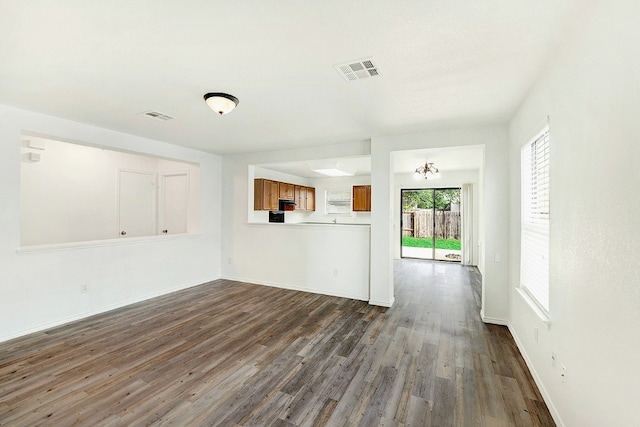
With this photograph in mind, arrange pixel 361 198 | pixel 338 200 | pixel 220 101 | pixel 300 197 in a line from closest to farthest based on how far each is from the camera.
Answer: pixel 220 101 → pixel 361 198 → pixel 300 197 → pixel 338 200

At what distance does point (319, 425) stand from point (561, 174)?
2.37 metres

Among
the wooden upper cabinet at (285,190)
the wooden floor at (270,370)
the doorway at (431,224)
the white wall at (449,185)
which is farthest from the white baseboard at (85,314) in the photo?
the doorway at (431,224)

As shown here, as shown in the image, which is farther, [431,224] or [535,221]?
[431,224]

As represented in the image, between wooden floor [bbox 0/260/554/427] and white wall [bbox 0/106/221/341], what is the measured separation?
0.29 metres

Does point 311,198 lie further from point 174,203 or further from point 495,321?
point 495,321

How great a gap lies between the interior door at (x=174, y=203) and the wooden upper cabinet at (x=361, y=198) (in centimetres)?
449

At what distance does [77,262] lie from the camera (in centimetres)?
371

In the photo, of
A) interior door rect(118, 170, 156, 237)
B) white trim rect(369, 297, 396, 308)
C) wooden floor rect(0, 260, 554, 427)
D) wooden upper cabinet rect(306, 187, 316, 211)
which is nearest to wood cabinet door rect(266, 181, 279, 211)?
wooden upper cabinet rect(306, 187, 316, 211)

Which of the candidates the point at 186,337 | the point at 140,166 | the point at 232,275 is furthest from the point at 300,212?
the point at 186,337

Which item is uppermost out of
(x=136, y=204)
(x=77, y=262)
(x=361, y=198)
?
(x=361, y=198)

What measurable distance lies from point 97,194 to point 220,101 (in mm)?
4285

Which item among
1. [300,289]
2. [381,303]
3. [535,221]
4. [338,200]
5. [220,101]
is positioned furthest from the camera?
[338,200]

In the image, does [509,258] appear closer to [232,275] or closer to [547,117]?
[547,117]

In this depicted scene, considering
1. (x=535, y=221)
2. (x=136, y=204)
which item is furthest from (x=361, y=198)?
(x=136, y=204)
